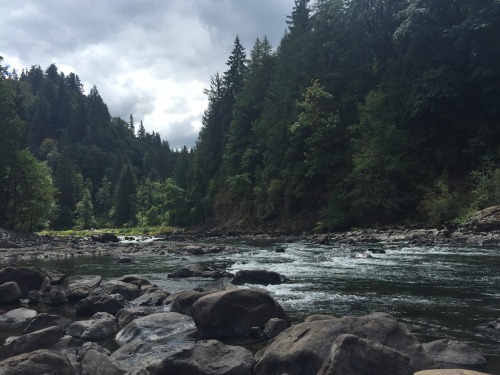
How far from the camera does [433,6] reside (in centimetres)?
4375

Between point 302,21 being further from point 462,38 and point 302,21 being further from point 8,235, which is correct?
point 8,235

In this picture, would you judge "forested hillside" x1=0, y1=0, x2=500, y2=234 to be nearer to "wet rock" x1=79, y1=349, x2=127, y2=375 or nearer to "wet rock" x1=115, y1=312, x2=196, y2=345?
"wet rock" x1=115, y1=312, x2=196, y2=345

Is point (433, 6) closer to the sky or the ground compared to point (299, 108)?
closer to the sky

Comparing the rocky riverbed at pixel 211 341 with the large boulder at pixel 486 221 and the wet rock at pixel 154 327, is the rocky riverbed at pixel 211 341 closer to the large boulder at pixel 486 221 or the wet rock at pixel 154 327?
the wet rock at pixel 154 327

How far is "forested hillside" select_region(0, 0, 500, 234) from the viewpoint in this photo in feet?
133

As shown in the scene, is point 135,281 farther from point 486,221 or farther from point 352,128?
point 352,128

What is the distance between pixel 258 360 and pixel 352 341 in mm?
1944

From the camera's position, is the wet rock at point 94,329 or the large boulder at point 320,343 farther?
the wet rock at point 94,329

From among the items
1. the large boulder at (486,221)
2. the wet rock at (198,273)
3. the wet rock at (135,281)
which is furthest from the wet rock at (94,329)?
the large boulder at (486,221)

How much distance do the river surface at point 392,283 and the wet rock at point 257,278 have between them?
27.3 inches

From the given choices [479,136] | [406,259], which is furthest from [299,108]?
[406,259]

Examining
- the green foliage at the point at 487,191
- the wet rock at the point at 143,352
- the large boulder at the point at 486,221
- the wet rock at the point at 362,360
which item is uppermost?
the green foliage at the point at 487,191

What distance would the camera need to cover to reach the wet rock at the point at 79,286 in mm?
14656

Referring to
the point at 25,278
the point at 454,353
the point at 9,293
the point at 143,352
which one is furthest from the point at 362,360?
the point at 25,278
